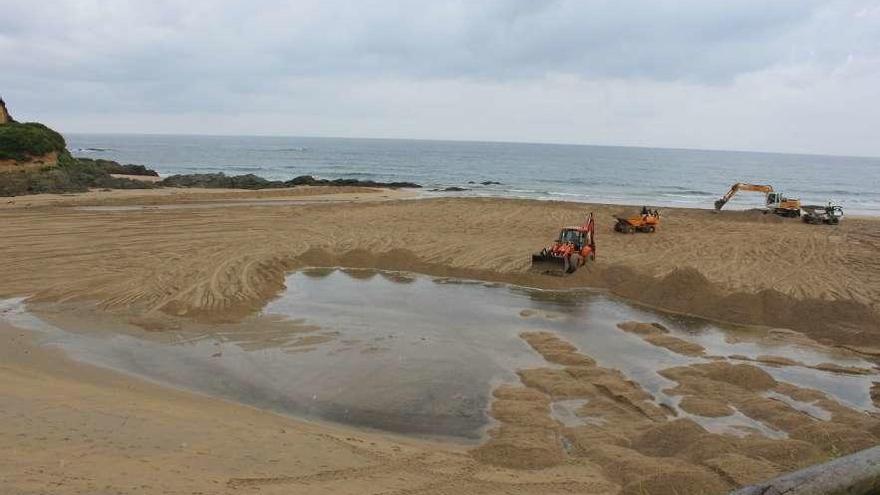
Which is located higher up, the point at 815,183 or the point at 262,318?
the point at 815,183

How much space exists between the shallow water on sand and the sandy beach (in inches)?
17.5

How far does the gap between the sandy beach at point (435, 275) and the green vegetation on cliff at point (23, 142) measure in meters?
14.0

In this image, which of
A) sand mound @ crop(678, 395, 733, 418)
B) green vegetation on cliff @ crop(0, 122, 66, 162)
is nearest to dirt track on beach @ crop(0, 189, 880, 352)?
sand mound @ crop(678, 395, 733, 418)

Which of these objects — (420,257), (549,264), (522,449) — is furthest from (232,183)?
(522,449)

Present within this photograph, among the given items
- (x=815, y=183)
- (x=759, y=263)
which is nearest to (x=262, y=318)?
(x=759, y=263)

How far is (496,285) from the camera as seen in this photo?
808 inches

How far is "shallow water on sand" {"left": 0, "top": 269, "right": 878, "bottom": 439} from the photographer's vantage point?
1090cm

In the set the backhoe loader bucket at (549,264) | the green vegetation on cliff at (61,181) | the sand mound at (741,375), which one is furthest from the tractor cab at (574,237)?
the green vegetation on cliff at (61,181)

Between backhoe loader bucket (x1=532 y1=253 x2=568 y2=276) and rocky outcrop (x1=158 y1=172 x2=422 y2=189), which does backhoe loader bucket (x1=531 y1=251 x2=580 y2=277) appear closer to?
backhoe loader bucket (x1=532 y1=253 x2=568 y2=276)

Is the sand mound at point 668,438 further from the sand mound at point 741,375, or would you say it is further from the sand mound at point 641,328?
the sand mound at point 641,328

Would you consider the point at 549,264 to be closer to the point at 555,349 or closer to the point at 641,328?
the point at 641,328

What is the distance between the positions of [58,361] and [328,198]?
3210 cm

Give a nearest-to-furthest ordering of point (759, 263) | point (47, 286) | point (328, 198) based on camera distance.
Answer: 1. point (47, 286)
2. point (759, 263)
3. point (328, 198)

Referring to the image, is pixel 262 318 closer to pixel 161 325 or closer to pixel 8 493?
pixel 161 325
